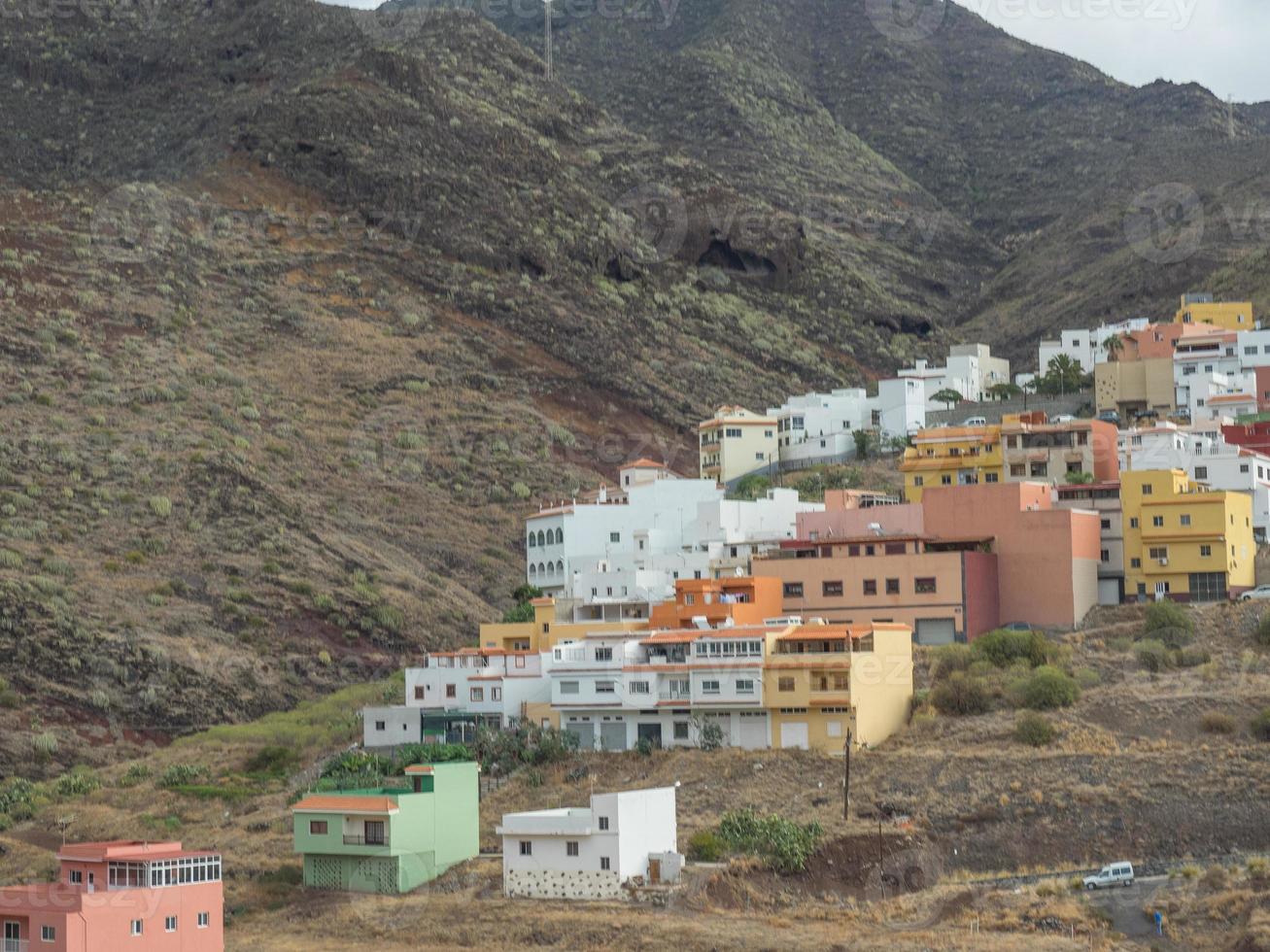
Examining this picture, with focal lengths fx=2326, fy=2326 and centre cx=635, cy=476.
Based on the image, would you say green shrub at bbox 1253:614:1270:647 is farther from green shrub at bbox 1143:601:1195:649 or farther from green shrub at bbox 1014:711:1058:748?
green shrub at bbox 1014:711:1058:748

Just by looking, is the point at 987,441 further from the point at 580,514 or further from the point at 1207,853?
the point at 1207,853

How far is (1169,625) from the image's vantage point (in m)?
66.9

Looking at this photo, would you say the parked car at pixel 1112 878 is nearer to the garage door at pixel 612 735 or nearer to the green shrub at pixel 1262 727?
the green shrub at pixel 1262 727

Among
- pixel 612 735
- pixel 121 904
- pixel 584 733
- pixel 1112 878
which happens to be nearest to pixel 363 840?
pixel 121 904

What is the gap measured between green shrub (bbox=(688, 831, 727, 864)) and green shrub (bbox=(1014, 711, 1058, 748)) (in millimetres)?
9380

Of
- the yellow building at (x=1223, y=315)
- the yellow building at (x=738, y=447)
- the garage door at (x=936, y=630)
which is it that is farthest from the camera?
the yellow building at (x=1223, y=315)

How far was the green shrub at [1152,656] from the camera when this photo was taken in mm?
64188

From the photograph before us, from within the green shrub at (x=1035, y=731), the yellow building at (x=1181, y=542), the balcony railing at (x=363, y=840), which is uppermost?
the yellow building at (x=1181, y=542)

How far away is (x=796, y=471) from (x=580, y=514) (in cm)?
1925

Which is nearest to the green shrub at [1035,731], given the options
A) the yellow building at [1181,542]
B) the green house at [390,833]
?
the yellow building at [1181,542]

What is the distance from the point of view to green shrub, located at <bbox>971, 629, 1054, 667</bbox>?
215ft

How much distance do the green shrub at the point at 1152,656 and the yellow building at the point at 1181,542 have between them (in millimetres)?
6013

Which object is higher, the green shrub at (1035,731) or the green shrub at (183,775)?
the green shrub at (1035,731)

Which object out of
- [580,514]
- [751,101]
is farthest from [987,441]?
[751,101]
